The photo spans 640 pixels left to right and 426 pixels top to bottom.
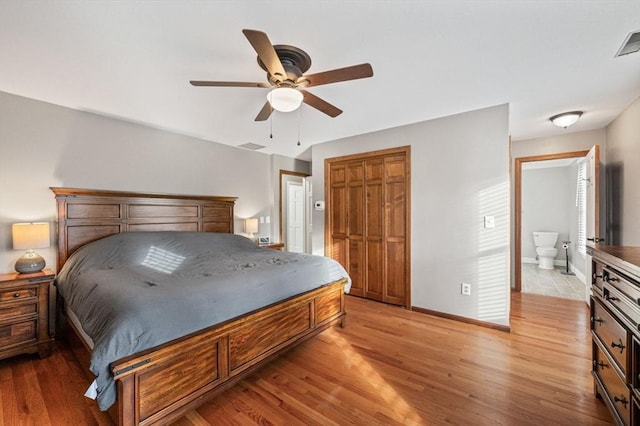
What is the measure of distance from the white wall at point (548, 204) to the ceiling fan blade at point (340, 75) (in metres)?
6.86

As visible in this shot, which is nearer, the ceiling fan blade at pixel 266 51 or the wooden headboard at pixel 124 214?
the ceiling fan blade at pixel 266 51

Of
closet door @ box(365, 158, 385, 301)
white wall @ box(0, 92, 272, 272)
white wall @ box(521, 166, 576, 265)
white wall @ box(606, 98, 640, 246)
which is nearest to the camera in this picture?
white wall @ box(0, 92, 272, 272)

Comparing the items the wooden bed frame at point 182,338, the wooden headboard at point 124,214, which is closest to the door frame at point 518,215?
the wooden bed frame at point 182,338

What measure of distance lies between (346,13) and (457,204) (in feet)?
8.26

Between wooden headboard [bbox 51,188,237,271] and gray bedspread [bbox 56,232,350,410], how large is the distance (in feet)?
0.79

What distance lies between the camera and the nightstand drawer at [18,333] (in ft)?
7.45

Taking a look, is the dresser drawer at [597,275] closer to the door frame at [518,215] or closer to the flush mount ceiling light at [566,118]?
the flush mount ceiling light at [566,118]

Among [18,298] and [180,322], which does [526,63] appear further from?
[18,298]

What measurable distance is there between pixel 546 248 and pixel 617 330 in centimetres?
587

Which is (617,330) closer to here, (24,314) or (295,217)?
(24,314)

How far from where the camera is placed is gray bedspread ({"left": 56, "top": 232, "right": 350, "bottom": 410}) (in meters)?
1.49

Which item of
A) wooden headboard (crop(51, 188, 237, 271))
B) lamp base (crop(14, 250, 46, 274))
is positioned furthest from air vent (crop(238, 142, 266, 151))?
lamp base (crop(14, 250, 46, 274))

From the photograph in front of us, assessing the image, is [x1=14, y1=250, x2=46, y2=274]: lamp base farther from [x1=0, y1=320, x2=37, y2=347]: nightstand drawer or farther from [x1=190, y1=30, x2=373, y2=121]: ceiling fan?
[x1=190, y1=30, x2=373, y2=121]: ceiling fan

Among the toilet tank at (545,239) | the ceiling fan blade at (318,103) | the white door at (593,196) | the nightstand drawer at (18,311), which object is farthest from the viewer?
the toilet tank at (545,239)
